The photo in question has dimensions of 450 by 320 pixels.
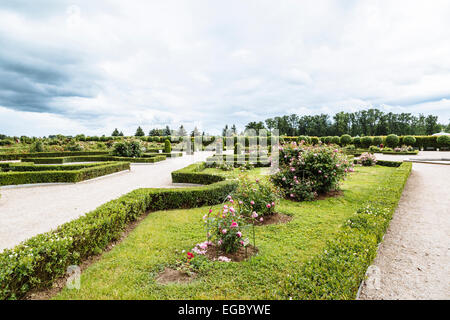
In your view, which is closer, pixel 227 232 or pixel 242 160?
pixel 227 232

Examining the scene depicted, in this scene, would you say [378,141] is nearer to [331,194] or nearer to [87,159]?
[331,194]

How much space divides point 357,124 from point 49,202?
Result: 72643 millimetres

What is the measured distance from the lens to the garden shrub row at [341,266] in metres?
2.23

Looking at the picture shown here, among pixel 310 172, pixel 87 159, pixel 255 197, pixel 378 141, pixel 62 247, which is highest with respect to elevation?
pixel 378 141

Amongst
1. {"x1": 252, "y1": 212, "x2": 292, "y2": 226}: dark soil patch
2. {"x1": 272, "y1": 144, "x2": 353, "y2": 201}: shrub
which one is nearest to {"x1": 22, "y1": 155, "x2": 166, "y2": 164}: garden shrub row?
{"x1": 272, "y1": 144, "x2": 353, "y2": 201}: shrub

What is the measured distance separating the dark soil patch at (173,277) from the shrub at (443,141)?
1521 inches

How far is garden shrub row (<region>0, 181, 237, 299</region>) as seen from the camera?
242 cm

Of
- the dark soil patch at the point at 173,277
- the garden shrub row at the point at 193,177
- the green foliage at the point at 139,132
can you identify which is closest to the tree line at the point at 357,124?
the green foliage at the point at 139,132

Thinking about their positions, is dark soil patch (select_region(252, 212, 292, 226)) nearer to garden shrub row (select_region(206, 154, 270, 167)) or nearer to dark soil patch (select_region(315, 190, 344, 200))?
dark soil patch (select_region(315, 190, 344, 200))

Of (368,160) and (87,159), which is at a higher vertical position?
(87,159)

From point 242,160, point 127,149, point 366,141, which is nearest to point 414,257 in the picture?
point 242,160

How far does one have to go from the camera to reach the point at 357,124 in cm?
6394
